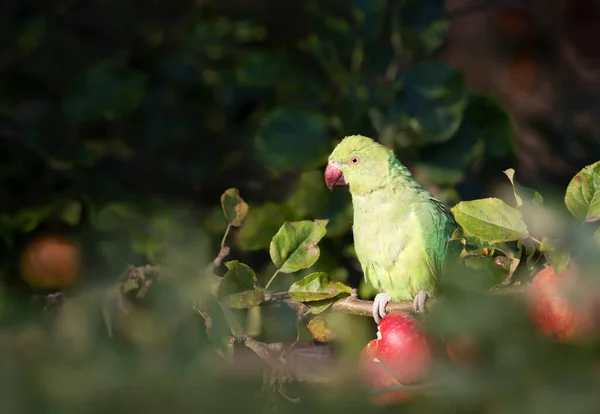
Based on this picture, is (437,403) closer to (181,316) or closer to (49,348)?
(49,348)

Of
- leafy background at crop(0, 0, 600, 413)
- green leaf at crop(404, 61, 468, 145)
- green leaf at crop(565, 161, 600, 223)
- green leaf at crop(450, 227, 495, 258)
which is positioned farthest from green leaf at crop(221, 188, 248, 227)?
green leaf at crop(404, 61, 468, 145)

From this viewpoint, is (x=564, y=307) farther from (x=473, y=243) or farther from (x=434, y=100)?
(x=434, y=100)

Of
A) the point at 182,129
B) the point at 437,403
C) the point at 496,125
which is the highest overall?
the point at 437,403

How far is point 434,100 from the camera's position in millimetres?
1414

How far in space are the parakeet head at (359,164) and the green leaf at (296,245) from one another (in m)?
0.46

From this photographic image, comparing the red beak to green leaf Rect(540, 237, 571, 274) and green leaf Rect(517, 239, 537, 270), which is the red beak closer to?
green leaf Rect(517, 239, 537, 270)

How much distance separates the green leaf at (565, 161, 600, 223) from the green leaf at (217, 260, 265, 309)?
296 mm

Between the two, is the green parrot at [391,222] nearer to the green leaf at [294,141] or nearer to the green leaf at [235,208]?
the green leaf at [294,141]

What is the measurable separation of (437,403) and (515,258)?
39cm

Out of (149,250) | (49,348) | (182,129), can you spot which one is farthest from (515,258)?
(182,129)

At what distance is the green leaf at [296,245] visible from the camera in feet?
2.49

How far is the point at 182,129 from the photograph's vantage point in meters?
1.70

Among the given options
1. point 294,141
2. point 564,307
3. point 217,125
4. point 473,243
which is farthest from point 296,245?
point 217,125

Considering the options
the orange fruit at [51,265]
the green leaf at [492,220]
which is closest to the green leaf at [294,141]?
the orange fruit at [51,265]
